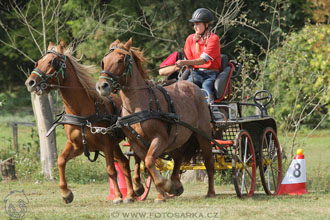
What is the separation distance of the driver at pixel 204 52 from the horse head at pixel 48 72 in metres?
1.90

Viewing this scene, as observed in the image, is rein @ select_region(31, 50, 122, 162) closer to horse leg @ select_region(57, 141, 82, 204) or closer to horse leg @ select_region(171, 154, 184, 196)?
horse leg @ select_region(57, 141, 82, 204)

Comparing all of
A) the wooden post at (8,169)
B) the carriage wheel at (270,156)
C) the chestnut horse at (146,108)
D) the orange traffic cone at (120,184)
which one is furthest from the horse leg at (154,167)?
the wooden post at (8,169)

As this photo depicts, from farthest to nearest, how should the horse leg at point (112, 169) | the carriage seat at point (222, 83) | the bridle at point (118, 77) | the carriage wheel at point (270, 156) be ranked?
the carriage wheel at point (270, 156)
the carriage seat at point (222, 83)
the horse leg at point (112, 169)
the bridle at point (118, 77)

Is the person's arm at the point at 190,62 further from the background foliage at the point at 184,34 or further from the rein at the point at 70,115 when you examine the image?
the background foliage at the point at 184,34

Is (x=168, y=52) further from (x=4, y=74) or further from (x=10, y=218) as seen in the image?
(x=10, y=218)

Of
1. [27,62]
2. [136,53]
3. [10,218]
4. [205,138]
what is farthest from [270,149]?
[27,62]

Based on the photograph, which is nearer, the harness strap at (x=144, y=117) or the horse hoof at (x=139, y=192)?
the harness strap at (x=144, y=117)

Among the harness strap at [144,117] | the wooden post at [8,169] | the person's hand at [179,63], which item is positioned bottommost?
the wooden post at [8,169]

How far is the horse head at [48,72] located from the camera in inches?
327

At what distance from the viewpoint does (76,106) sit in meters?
8.65

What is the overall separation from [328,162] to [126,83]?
26.7ft

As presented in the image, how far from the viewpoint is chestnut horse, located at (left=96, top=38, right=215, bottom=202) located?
7.91 meters

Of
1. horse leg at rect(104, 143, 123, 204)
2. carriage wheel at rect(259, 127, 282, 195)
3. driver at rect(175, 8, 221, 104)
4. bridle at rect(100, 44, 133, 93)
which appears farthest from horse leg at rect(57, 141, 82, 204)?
carriage wheel at rect(259, 127, 282, 195)

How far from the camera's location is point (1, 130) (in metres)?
21.3
